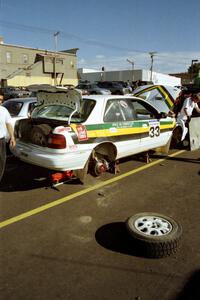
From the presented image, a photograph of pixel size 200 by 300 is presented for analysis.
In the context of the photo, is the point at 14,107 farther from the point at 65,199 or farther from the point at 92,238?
the point at 92,238

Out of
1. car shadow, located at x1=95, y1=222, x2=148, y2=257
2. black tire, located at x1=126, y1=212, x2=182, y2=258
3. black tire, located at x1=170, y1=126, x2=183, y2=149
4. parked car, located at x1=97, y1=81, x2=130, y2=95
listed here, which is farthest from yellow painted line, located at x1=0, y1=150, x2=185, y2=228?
parked car, located at x1=97, y1=81, x2=130, y2=95

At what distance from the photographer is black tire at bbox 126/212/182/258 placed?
318 centimetres

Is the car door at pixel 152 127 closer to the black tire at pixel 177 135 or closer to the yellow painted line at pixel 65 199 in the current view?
the yellow painted line at pixel 65 199

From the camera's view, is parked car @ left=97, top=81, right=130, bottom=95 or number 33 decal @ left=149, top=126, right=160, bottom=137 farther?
parked car @ left=97, top=81, right=130, bottom=95

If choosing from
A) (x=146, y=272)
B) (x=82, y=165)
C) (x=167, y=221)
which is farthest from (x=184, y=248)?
(x=82, y=165)

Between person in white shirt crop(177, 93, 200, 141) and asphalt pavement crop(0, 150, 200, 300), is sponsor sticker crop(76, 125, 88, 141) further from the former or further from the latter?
person in white shirt crop(177, 93, 200, 141)

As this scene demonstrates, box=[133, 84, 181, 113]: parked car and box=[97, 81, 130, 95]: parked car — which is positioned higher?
box=[97, 81, 130, 95]: parked car

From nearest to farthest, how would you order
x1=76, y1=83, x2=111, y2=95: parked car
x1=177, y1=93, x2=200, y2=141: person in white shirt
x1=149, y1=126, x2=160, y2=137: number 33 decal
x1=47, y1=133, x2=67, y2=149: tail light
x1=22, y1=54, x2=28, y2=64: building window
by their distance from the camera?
x1=47, y1=133, x2=67, y2=149: tail light, x1=149, y1=126, x2=160, y2=137: number 33 decal, x1=177, y1=93, x2=200, y2=141: person in white shirt, x1=76, y1=83, x2=111, y2=95: parked car, x1=22, y1=54, x2=28, y2=64: building window

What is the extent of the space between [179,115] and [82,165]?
14.2 feet

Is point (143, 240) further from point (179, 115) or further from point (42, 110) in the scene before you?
point (179, 115)

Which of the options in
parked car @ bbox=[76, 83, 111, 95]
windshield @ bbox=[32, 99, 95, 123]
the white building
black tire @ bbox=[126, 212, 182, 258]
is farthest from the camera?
the white building

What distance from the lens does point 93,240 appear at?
3604 mm

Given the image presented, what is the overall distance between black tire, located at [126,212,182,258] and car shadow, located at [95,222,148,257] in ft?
0.23

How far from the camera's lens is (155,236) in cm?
325
